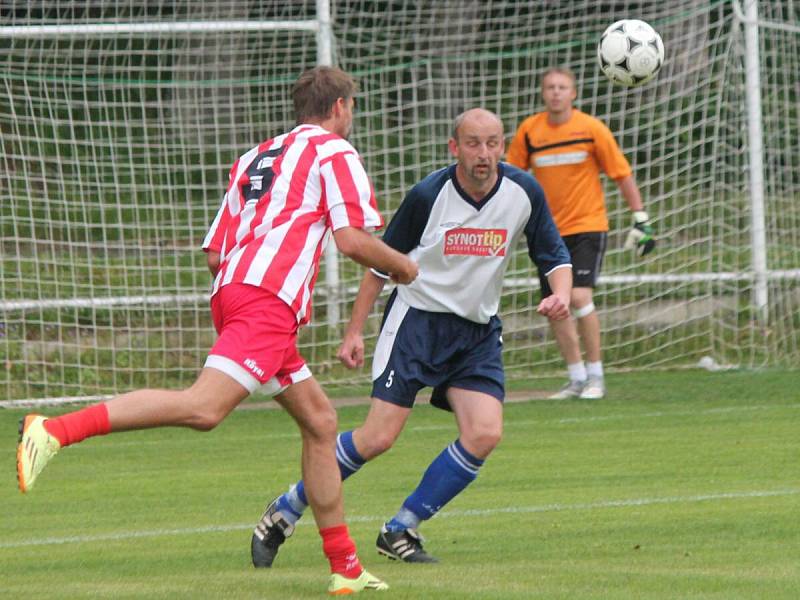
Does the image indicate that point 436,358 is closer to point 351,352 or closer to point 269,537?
point 351,352

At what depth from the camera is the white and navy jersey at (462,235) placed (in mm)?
6695

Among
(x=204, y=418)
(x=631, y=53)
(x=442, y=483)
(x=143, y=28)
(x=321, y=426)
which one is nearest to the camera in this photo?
(x=204, y=418)

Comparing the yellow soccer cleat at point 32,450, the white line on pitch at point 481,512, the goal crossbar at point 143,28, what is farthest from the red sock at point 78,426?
the goal crossbar at point 143,28

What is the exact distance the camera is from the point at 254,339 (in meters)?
5.34

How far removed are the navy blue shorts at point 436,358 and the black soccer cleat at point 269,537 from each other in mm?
684

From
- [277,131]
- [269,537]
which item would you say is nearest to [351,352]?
[269,537]

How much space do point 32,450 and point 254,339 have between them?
2.61ft

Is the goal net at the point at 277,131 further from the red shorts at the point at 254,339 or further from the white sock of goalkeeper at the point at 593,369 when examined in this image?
the red shorts at the point at 254,339

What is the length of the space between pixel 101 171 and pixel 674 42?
4896mm

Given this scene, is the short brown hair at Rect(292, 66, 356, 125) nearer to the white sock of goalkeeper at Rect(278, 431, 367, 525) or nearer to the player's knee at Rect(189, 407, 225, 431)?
the player's knee at Rect(189, 407, 225, 431)

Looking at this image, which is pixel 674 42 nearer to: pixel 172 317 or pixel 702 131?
pixel 702 131

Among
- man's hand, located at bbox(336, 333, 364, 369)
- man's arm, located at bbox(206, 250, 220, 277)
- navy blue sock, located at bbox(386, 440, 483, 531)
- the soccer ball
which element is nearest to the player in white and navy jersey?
navy blue sock, located at bbox(386, 440, 483, 531)

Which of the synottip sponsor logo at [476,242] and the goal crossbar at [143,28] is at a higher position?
the goal crossbar at [143,28]

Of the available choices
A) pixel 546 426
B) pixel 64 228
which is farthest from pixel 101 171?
pixel 546 426
